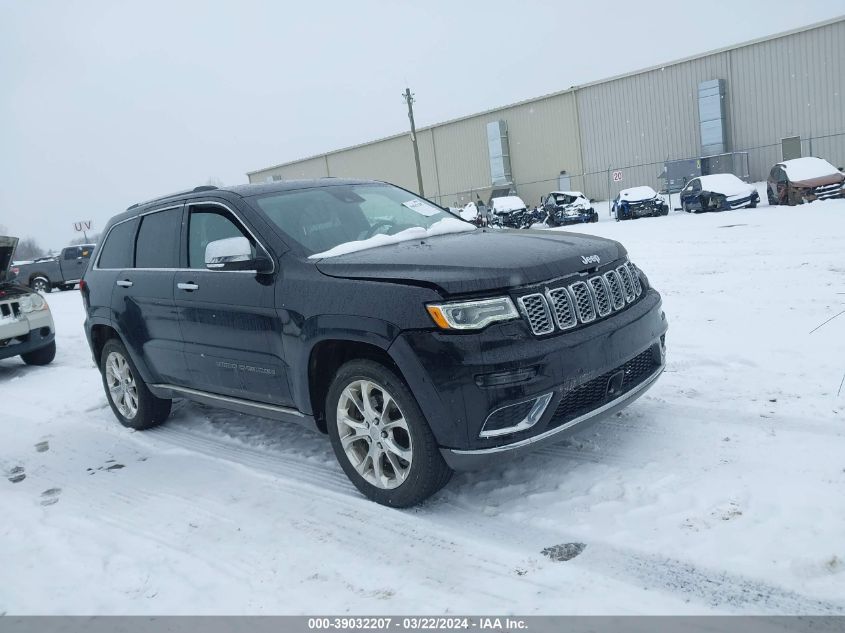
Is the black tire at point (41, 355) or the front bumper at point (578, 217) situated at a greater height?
the front bumper at point (578, 217)

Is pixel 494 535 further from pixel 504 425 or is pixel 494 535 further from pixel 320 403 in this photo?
pixel 320 403

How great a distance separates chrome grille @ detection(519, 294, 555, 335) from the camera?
3.26 m

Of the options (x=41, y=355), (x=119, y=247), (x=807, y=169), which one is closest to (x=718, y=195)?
(x=807, y=169)

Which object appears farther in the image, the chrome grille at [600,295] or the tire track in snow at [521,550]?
the chrome grille at [600,295]

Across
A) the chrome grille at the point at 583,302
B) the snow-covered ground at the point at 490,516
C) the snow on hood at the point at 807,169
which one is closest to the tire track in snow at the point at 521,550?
the snow-covered ground at the point at 490,516

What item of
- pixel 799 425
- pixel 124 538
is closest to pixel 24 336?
pixel 124 538

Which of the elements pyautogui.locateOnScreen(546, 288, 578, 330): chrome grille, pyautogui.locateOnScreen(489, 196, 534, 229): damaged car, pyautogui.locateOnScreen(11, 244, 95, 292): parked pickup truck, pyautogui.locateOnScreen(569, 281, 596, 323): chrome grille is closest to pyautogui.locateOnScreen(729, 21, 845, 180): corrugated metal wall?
pyautogui.locateOnScreen(489, 196, 534, 229): damaged car

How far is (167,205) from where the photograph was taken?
5047 mm

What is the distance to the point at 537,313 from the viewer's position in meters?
3.29

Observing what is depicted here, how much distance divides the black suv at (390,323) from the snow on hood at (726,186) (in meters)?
19.5

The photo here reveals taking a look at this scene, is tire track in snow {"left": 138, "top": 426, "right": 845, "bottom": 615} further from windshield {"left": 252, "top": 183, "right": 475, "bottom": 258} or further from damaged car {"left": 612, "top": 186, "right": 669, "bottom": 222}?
damaged car {"left": 612, "top": 186, "right": 669, "bottom": 222}

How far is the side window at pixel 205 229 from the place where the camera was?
14.2 ft

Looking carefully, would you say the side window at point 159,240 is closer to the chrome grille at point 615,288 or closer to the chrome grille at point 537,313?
the chrome grille at point 537,313

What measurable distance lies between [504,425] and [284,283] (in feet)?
5.03
